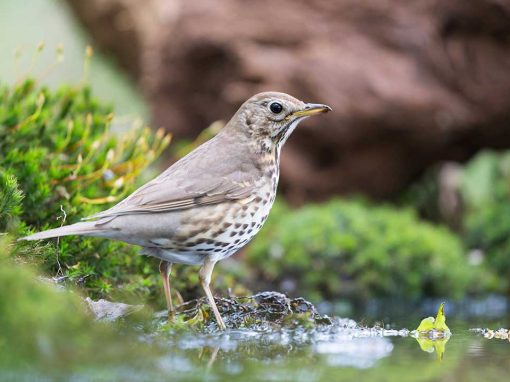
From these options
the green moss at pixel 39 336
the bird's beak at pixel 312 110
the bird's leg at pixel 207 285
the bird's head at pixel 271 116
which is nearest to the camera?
the green moss at pixel 39 336

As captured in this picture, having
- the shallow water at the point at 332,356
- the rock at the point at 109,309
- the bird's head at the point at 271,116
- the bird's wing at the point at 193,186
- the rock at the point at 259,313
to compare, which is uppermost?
the bird's head at the point at 271,116

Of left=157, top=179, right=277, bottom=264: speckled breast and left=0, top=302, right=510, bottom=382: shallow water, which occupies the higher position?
left=157, top=179, right=277, bottom=264: speckled breast

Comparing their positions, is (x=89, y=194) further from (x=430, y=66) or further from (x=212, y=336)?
(x=430, y=66)

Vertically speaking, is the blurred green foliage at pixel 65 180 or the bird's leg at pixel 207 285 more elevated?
the blurred green foliage at pixel 65 180

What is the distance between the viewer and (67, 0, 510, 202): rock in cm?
973

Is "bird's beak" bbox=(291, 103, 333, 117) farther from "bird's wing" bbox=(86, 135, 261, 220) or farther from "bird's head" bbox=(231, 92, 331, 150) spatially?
"bird's wing" bbox=(86, 135, 261, 220)

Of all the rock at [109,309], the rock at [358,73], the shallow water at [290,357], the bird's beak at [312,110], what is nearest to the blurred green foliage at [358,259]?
the rock at [358,73]

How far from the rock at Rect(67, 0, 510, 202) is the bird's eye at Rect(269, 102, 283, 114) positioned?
3.93 m

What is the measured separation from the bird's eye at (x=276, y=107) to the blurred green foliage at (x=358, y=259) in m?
3.26

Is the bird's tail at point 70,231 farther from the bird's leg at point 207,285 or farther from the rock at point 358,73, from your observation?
the rock at point 358,73

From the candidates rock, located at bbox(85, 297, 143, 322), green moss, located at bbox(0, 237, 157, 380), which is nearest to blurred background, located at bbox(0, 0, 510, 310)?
rock, located at bbox(85, 297, 143, 322)

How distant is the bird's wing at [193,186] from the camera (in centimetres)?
518

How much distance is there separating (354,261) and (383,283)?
383mm

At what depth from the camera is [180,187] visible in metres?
5.36
